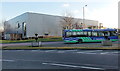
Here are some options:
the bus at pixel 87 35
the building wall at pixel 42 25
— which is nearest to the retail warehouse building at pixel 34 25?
the building wall at pixel 42 25

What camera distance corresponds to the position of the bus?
2773 centimetres

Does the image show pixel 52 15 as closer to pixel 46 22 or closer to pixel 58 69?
pixel 46 22

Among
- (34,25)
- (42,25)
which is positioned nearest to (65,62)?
(34,25)

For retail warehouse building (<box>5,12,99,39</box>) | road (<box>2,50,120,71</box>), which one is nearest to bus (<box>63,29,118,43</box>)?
road (<box>2,50,120,71</box>)

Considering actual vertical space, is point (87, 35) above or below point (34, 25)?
below

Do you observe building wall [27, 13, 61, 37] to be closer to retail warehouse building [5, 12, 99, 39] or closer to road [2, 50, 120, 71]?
retail warehouse building [5, 12, 99, 39]

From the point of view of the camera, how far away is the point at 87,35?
27.9 meters

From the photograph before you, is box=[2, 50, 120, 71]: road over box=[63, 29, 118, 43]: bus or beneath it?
beneath

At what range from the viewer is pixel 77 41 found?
27.8 meters

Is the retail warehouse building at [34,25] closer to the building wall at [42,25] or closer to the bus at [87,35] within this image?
the building wall at [42,25]

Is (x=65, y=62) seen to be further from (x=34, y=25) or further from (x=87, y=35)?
(x=34, y=25)

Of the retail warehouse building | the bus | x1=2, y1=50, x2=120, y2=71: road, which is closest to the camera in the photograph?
x1=2, y1=50, x2=120, y2=71: road

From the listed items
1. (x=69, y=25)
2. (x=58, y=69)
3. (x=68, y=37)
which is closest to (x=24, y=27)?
(x=69, y=25)

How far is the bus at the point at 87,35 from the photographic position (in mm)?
27734
